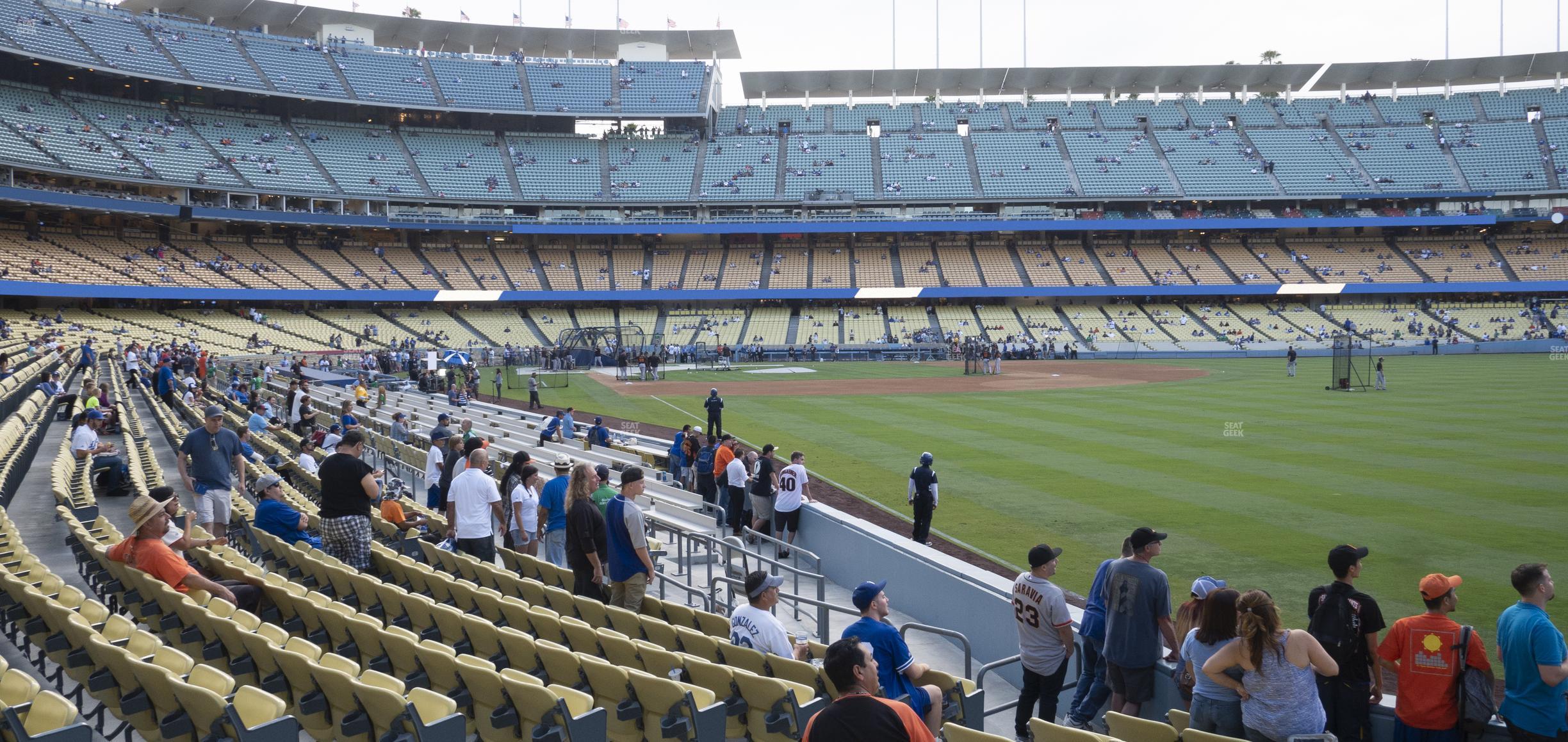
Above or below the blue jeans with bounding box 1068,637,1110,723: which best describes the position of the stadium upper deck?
above

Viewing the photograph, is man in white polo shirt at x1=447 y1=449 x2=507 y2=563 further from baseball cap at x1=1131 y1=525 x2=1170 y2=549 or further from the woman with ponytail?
the woman with ponytail

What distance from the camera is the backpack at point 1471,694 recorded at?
17.8ft

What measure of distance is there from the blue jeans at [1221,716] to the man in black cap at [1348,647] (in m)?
0.73

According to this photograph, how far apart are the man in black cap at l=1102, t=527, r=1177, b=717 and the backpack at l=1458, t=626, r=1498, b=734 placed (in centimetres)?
152

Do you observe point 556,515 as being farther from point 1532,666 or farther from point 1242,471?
point 1242,471

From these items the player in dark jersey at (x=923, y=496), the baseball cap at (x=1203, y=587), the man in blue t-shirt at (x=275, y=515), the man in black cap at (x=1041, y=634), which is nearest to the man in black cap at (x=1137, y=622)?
the baseball cap at (x=1203, y=587)

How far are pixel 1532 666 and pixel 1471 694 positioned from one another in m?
0.33

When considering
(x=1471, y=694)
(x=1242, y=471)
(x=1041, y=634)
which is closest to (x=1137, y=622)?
(x=1041, y=634)

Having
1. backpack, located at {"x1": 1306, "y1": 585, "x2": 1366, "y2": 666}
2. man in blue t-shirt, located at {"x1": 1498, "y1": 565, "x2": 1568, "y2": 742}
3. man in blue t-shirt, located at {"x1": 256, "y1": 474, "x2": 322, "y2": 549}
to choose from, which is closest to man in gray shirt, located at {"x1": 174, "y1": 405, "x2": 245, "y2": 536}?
man in blue t-shirt, located at {"x1": 256, "y1": 474, "x2": 322, "y2": 549}

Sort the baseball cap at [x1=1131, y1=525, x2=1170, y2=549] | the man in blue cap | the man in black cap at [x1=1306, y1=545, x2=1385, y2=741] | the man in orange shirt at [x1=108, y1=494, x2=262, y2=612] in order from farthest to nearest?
the man in blue cap, the man in orange shirt at [x1=108, y1=494, x2=262, y2=612], the baseball cap at [x1=1131, y1=525, x2=1170, y2=549], the man in black cap at [x1=1306, y1=545, x2=1385, y2=741]

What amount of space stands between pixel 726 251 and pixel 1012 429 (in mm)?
51405

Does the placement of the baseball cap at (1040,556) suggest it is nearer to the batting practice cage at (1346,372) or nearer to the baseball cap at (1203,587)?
Answer: the baseball cap at (1203,587)

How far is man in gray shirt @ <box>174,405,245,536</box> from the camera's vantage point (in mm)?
10875

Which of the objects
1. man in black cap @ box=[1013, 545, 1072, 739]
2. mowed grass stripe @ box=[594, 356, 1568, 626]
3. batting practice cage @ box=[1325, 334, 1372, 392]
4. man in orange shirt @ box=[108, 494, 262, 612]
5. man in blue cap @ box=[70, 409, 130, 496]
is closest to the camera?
man in black cap @ box=[1013, 545, 1072, 739]
